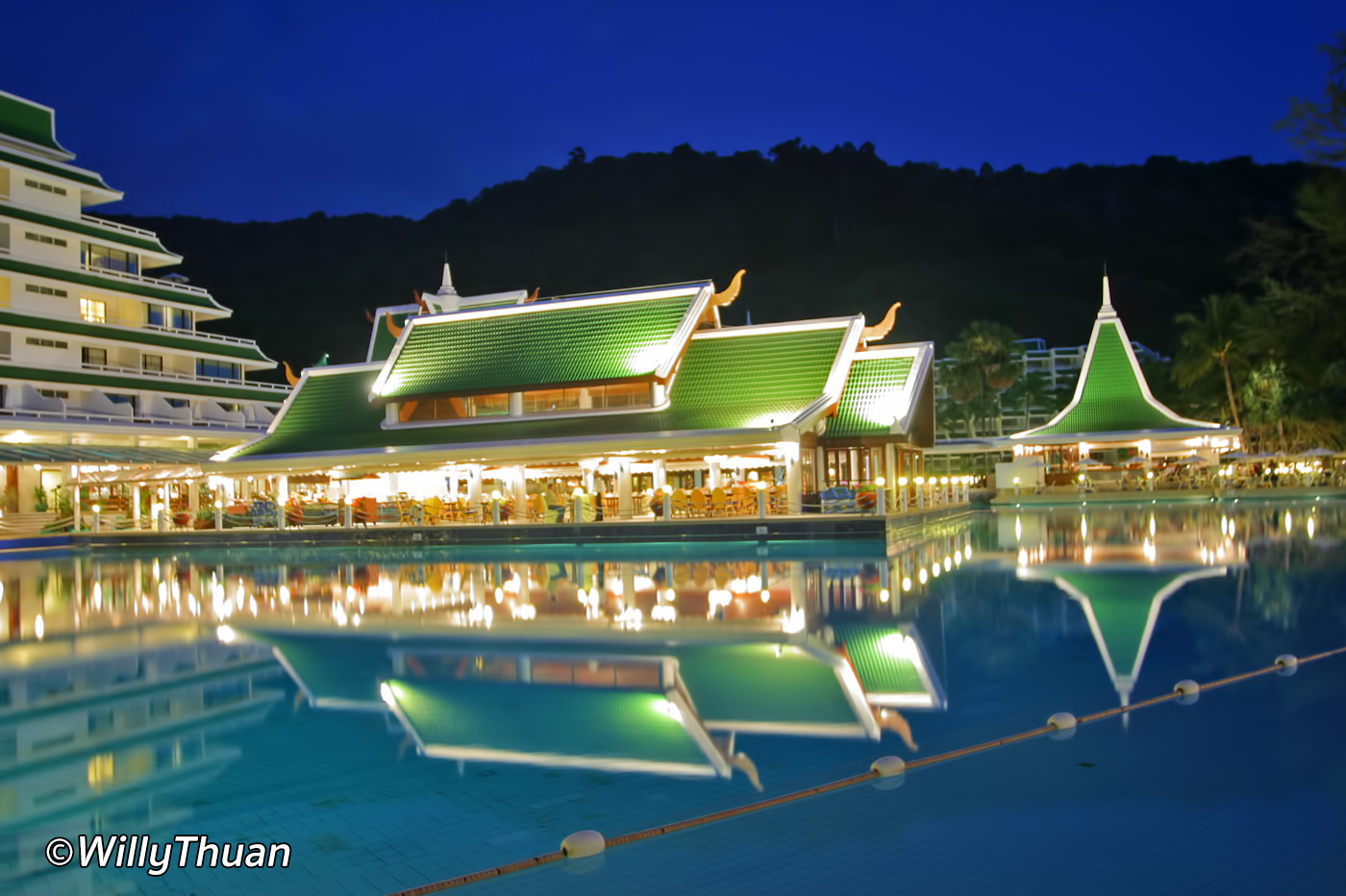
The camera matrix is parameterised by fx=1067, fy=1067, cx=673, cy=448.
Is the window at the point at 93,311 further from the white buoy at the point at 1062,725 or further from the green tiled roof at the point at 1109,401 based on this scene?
the white buoy at the point at 1062,725

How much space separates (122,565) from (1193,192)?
139 metres

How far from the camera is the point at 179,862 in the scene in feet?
14.0

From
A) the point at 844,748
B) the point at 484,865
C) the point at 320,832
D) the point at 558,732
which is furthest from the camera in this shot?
the point at 558,732

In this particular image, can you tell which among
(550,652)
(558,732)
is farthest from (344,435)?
(558,732)

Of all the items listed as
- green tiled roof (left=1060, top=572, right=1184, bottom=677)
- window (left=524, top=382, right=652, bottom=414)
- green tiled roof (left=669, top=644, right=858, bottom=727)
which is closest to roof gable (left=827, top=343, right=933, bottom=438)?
window (left=524, top=382, right=652, bottom=414)

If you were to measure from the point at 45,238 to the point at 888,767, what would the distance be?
133 feet

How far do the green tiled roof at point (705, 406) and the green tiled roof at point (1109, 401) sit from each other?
2000 cm

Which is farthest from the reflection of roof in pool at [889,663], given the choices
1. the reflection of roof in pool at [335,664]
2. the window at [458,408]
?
the window at [458,408]

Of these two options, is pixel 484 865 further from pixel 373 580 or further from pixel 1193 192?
pixel 1193 192

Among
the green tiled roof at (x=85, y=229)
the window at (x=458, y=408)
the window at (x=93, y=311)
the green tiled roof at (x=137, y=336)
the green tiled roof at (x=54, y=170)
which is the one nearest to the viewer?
the window at (x=458, y=408)

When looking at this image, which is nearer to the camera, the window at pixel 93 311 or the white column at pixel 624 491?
the white column at pixel 624 491

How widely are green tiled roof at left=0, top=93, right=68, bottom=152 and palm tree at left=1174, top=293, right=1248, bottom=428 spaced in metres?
48.5

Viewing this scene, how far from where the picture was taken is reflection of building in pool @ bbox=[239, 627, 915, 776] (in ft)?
18.7

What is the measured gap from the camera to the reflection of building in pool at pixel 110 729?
15.6ft
